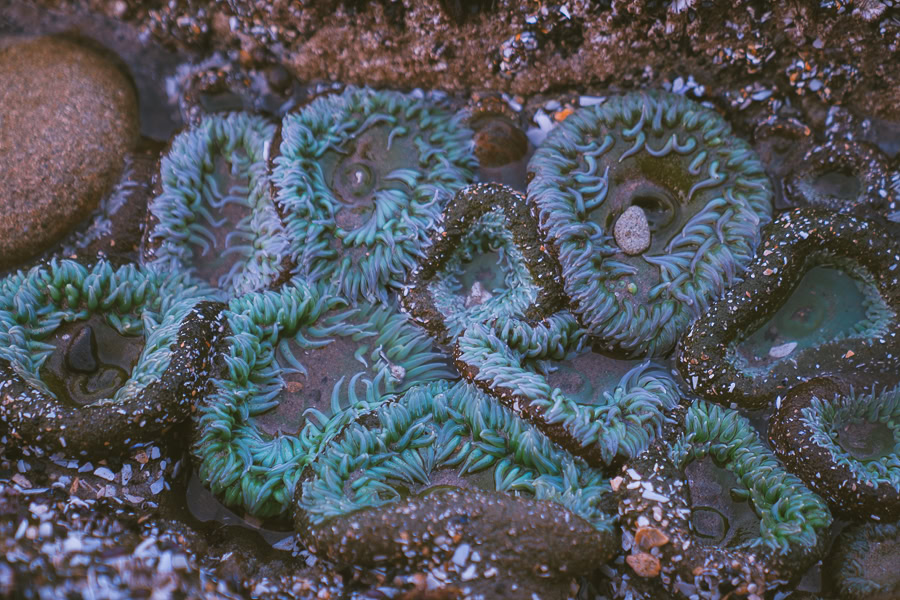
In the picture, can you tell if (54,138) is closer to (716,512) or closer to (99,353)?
(99,353)

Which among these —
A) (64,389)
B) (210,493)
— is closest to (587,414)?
(210,493)

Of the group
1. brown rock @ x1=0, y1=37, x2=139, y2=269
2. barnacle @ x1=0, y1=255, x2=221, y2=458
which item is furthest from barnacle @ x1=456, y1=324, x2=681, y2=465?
brown rock @ x1=0, y1=37, x2=139, y2=269

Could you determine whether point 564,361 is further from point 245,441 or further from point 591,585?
point 245,441

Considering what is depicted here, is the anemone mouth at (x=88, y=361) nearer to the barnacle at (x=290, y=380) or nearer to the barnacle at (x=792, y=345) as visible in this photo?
the barnacle at (x=290, y=380)

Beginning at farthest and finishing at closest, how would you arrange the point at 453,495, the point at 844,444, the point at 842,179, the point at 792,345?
the point at 842,179 < the point at 792,345 < the point at 844,444 < the point at 453,495

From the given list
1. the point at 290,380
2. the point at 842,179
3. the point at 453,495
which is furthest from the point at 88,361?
the point at 842,179

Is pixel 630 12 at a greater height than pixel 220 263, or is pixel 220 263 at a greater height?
pixel 630 12
